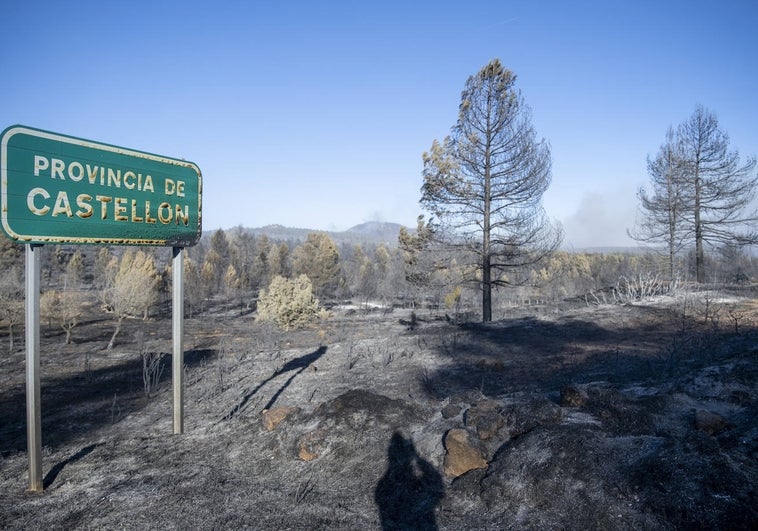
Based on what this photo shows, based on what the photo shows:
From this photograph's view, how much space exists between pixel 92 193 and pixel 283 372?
4.49m

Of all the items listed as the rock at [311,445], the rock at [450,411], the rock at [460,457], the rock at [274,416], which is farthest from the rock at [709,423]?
the rock at [274,416]

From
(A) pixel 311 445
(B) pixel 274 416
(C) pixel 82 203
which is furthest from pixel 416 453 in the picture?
(C) pixel 82 203

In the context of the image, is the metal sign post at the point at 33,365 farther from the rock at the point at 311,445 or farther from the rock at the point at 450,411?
the rock at the point at 450,411

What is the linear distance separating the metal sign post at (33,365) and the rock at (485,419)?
11.1 ft

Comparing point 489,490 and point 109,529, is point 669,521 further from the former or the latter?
point 109,529

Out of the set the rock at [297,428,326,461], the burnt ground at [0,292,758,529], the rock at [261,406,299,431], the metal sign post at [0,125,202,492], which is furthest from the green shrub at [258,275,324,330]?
the rock at [297,428,326,461]

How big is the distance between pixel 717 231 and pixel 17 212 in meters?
21.7

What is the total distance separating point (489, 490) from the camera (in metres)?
3.06

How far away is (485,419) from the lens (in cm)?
384

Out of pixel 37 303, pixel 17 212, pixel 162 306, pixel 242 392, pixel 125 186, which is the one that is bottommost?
pixel 162 306

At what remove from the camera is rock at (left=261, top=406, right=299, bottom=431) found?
4.49 metres

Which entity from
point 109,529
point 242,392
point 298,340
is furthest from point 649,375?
point 298,340

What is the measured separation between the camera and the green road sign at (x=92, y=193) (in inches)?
128

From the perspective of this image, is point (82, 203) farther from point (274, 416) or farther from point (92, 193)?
point (274, 416)
